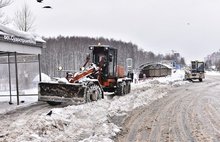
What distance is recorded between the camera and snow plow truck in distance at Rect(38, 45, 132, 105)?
623 inches

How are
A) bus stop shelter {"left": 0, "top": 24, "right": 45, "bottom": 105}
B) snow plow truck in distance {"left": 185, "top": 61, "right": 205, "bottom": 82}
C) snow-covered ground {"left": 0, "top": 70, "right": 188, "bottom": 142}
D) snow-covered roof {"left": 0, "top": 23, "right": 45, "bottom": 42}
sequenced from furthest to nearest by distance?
snow plow truck in distance {"left": 185, "top": 61, "right": 205, "bottom": 82} < snow-covered roof {"left": 0, "top": 23, "right": 45, "bottom": 42} < bus stop shelter {"left": 0, "top": 24, "right": 45, "bottom": 105} < snow-covered ground {"left": 0, "top": 70, "right": 188, "bottom": 142}

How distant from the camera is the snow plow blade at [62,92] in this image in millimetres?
15742

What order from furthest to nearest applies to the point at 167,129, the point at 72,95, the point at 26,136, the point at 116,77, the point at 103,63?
the point at 116,77 → the point at 103,63 → the point at 72,95 → the point at 167,129 → the point at 26,136

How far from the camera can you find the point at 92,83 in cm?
1656

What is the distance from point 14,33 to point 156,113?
7.58 metres

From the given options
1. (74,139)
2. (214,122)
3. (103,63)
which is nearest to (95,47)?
(103,63)

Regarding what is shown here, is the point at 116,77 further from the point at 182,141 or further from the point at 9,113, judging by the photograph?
the point at 182,141

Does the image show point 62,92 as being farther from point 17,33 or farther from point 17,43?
point 17,33

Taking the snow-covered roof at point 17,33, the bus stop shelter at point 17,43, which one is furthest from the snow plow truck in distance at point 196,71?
the snow-covered roof at point 17,33

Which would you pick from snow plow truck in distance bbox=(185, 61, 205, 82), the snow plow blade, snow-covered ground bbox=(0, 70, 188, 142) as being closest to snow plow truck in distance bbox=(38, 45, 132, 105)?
the snow plow blade

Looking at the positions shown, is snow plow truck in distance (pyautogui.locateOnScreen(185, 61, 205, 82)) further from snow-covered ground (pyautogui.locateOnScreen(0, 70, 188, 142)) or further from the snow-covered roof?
snow-covered ground (pyautogui.locateOnScreen(0, 70, 188, 142))

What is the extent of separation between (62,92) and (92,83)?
1.46 metres

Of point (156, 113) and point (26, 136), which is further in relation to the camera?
point (156, 113)

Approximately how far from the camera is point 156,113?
14.2 m
